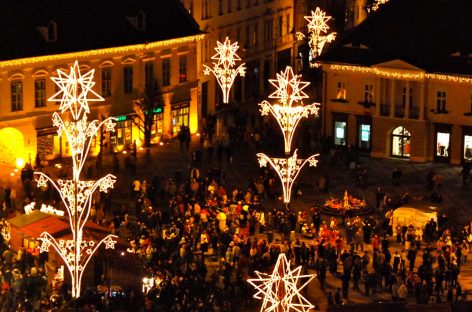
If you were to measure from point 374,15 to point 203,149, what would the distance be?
44.0 ft

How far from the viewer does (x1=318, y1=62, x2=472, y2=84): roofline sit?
94750 mm

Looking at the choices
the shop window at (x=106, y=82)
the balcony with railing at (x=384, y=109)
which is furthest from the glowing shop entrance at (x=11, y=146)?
the balcony with railing at (x=384, y=109)

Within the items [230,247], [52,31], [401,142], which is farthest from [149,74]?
[230,247]

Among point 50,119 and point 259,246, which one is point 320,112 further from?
point 259,246

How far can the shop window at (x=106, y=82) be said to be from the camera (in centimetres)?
9438

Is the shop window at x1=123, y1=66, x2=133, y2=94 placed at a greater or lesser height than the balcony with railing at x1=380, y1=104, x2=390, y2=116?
greater

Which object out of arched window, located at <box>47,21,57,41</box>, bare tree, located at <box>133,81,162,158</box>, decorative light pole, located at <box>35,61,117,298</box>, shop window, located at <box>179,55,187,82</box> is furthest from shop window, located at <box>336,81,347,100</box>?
decorative light pole, located at <box>35,61,117,298</box>

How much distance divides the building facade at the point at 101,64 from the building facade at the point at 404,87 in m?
8.23

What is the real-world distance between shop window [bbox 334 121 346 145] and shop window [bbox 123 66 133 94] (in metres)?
11.5

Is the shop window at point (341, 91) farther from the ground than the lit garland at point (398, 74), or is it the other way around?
the lit garland at point (398, 74)

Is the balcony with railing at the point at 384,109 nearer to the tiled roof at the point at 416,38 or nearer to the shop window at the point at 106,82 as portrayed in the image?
the tiled roof at the point at 416,38

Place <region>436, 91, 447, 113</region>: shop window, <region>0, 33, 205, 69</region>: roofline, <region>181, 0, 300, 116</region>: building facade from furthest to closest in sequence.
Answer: <region>181, 0, 300, 116</region>: building facade, <region>436, 91, 447, 113</region>: shop window, <region>0, 33, 205, 69</region>: roofline

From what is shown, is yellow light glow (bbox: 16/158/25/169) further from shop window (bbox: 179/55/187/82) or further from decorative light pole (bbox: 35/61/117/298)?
decorative light pole (bbox: 35/61/117/298)

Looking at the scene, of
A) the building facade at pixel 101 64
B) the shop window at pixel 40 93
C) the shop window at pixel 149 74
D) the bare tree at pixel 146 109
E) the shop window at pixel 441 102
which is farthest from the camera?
the shop window at pixel 149 74
